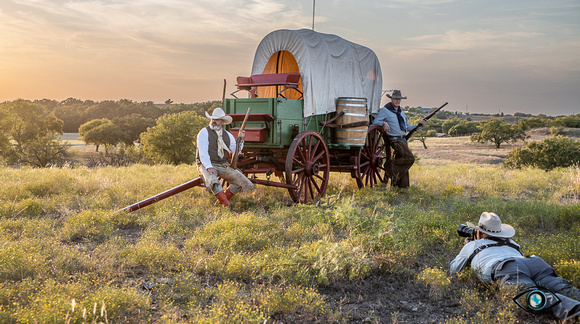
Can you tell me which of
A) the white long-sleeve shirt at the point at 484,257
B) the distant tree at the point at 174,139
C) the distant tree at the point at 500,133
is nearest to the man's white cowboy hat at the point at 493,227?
the white long-sleeve shirt at the point at 484,257

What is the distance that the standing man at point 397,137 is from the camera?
9570mm

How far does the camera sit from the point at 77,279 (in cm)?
421

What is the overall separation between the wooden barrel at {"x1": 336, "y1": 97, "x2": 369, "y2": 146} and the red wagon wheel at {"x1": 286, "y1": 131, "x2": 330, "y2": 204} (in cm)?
64

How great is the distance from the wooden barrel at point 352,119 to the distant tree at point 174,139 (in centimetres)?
1856

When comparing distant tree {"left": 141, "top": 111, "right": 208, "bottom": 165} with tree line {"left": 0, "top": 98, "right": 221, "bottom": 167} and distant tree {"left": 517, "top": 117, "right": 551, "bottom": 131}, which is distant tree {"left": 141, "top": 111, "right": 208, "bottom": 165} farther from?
distant tree {"left": 517, "top": 117, "right": 551, "bottom": 131}

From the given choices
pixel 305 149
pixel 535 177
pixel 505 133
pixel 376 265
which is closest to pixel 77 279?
pixel 376 265

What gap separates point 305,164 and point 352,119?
1.63m

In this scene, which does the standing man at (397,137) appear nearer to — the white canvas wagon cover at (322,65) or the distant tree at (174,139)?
the white canvas wagon cover at (322,65)

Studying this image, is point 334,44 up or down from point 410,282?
up

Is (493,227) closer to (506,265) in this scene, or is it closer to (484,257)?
(484,257)

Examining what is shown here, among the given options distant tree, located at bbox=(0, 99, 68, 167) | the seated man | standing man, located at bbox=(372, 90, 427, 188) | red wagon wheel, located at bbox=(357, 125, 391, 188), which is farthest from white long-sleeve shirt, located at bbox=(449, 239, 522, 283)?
distant tree, located at bbox=(0, 99, 68, 167)

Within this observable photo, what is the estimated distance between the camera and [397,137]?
9.71 metres

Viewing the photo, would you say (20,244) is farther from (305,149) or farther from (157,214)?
(305,149)

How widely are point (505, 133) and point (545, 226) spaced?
44.3m
